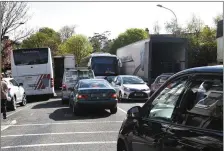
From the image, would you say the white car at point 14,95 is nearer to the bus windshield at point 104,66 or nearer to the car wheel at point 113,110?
the car wheel at point 113,110

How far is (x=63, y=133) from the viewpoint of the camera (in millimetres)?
10930

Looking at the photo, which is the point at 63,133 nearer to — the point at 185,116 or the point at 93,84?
the point at 93,84

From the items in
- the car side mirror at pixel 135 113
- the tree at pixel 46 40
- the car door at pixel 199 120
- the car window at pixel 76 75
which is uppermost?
the tree at pixel 46 40

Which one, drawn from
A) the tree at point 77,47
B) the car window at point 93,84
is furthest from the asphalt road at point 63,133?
the tree at point 77,47

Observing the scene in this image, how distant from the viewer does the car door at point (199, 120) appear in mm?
3332

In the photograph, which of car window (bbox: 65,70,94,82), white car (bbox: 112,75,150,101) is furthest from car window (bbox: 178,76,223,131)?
car window (bbox: 65,70,94,82)

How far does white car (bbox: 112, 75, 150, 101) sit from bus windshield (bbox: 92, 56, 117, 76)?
23.9 feet

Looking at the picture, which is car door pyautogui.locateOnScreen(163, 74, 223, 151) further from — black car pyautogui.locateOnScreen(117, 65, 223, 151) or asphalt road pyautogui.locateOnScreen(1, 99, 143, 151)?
asphalt road pyautogui.locateOnScreen(1, 99, 143, 151)

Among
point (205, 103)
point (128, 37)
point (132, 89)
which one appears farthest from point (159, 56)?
point (128, 37)

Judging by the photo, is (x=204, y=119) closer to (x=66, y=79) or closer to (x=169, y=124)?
(x=169, y=124)

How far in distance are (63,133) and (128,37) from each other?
87.4 meters

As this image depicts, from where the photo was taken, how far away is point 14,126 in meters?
13.0

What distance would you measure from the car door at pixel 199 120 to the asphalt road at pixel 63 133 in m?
4.66

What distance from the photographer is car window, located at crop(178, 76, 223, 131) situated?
3.49 meters
